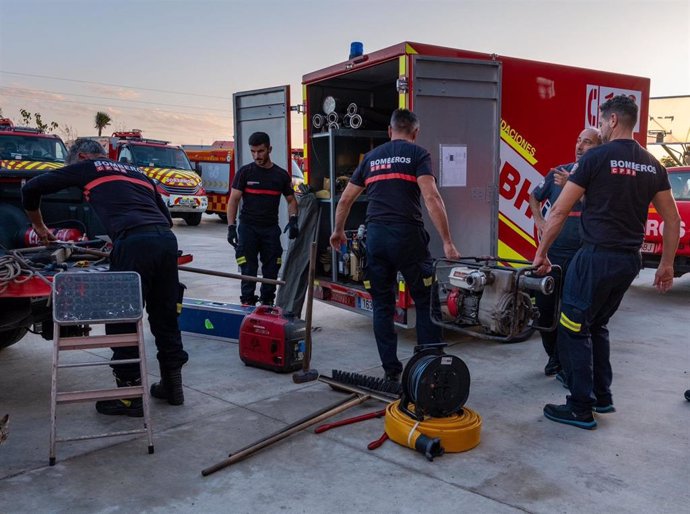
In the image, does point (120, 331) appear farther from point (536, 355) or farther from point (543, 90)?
point (543, 90)

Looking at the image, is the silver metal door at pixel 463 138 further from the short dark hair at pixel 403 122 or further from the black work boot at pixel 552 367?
the black work boot at pixel 552 367

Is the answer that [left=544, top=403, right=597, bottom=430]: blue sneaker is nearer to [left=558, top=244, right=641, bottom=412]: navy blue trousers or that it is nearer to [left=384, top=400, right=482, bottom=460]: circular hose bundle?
[left=558, top=244, right=641, bottom=412]: navy blue trousers

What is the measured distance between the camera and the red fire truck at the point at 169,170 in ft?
56.5

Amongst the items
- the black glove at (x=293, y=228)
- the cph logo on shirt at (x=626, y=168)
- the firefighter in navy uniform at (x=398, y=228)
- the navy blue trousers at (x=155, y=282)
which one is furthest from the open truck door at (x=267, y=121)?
the cph logo on shirt at (x=626, y=168)

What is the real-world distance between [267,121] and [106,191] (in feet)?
9.18

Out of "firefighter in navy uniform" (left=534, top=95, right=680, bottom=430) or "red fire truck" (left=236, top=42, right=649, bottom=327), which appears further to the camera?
"red fire truck" (left=236, top=42, right=649, bottom=327)

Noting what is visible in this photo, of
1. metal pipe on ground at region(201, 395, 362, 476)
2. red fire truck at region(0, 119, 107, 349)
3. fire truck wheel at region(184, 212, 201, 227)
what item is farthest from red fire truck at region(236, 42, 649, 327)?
fire truck wheel at region(184, 212, 201, 227)

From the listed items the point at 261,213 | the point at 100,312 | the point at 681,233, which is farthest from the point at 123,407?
the point at 681,233

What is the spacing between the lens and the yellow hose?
345 centimetres

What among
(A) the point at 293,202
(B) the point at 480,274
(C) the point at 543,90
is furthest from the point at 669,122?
(B) the point at 480,274

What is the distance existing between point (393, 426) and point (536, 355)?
239 cm

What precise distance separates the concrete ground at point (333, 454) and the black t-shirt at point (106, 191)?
1.30 metres

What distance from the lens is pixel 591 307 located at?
3.75 m

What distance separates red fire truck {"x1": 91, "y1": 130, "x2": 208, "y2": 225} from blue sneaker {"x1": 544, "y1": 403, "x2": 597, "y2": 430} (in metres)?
14.4
